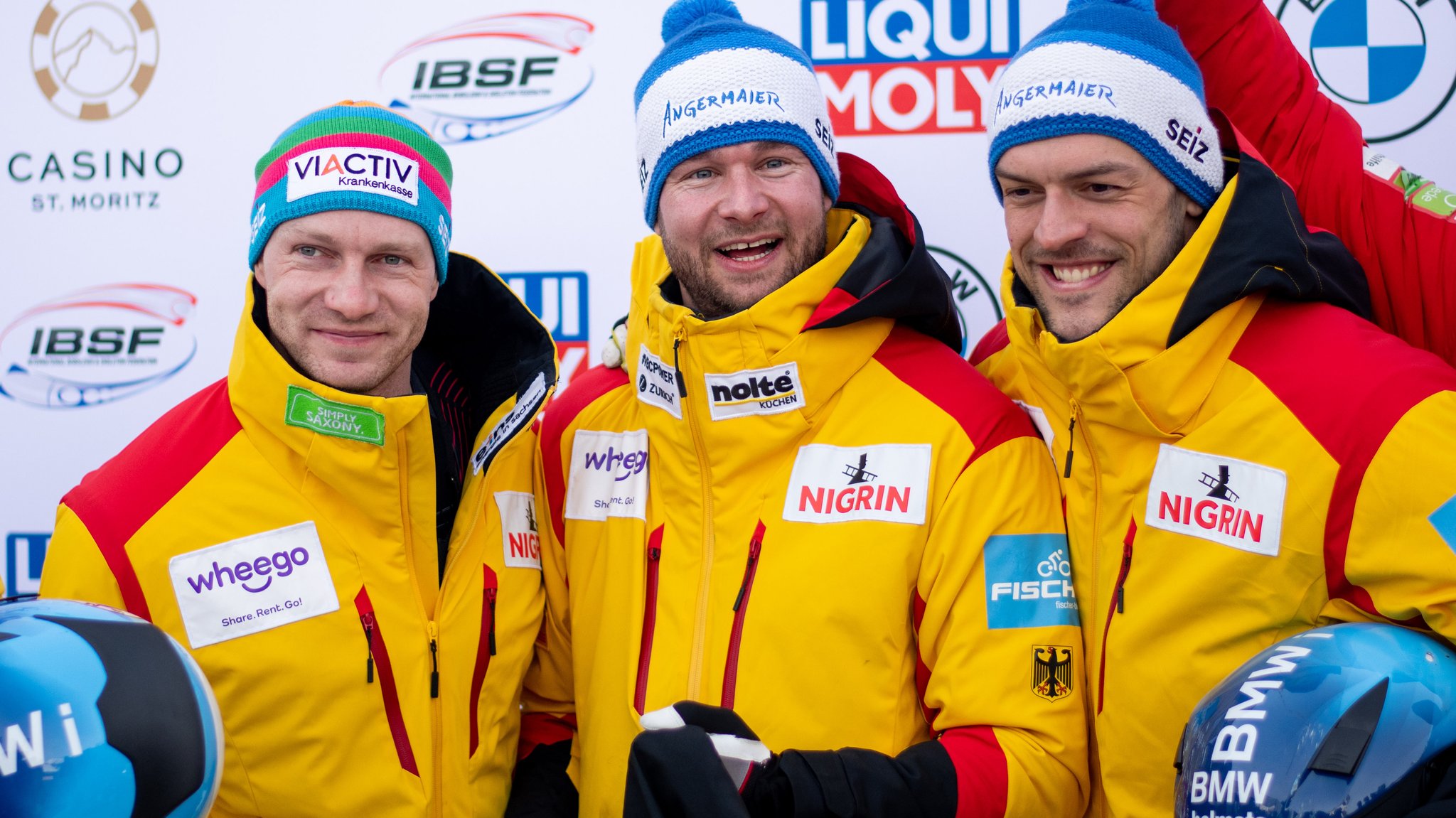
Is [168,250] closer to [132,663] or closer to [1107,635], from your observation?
[132,663]

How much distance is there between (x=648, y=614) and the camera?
195 centimetres

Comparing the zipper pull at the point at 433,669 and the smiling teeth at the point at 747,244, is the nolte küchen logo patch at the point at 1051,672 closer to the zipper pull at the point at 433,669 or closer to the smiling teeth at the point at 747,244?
the smiling teeth at the point at 747,244

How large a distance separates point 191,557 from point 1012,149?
150 cm

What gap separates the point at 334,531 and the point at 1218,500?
1395mm

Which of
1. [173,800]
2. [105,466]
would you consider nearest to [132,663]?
[173,800]

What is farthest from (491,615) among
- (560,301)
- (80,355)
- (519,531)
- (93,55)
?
(93,55)

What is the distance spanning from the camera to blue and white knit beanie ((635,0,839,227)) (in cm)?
205

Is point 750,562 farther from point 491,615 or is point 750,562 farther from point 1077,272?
point 1077,272

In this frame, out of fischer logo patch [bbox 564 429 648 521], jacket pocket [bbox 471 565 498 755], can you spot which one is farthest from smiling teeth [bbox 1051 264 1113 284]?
jacket pocket [bbox 471 565 498 755]

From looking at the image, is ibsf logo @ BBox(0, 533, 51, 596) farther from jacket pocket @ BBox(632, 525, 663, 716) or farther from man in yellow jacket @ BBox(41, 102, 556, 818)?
jacket pocket @ BBox(632, 525, 663, 716)

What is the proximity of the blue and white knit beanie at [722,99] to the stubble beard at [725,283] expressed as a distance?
15cm

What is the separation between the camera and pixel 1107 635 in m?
1.74

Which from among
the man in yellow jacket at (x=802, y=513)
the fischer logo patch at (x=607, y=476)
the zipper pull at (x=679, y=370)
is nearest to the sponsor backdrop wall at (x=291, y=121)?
the man in yellow jacket at (x=802, y=513)

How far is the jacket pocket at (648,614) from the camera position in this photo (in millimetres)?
1907
